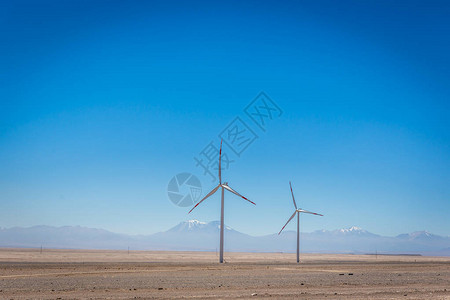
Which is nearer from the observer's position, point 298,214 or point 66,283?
point 66,283

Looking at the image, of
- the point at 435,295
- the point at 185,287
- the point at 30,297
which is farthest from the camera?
the point at 185,287

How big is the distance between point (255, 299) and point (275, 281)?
13.2 metres

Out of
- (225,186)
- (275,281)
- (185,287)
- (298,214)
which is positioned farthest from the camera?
(298,214)

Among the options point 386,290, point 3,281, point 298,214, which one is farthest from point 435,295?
point 298,214

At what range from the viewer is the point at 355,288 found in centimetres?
3544

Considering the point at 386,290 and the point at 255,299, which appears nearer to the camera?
the point at 255,299

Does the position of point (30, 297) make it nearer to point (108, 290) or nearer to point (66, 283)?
point (108, 290)

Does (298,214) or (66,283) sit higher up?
(298,214)

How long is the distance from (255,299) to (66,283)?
667 inches

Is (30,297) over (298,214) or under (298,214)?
under

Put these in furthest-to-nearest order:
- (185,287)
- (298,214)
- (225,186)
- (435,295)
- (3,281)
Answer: (298,214), (225,186), (3,281), (185,287), (435,295)

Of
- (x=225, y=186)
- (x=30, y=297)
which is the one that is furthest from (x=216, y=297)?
(x=225, y=186)

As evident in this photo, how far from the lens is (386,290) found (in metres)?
34.2

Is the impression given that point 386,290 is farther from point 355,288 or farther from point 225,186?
point 225,186
